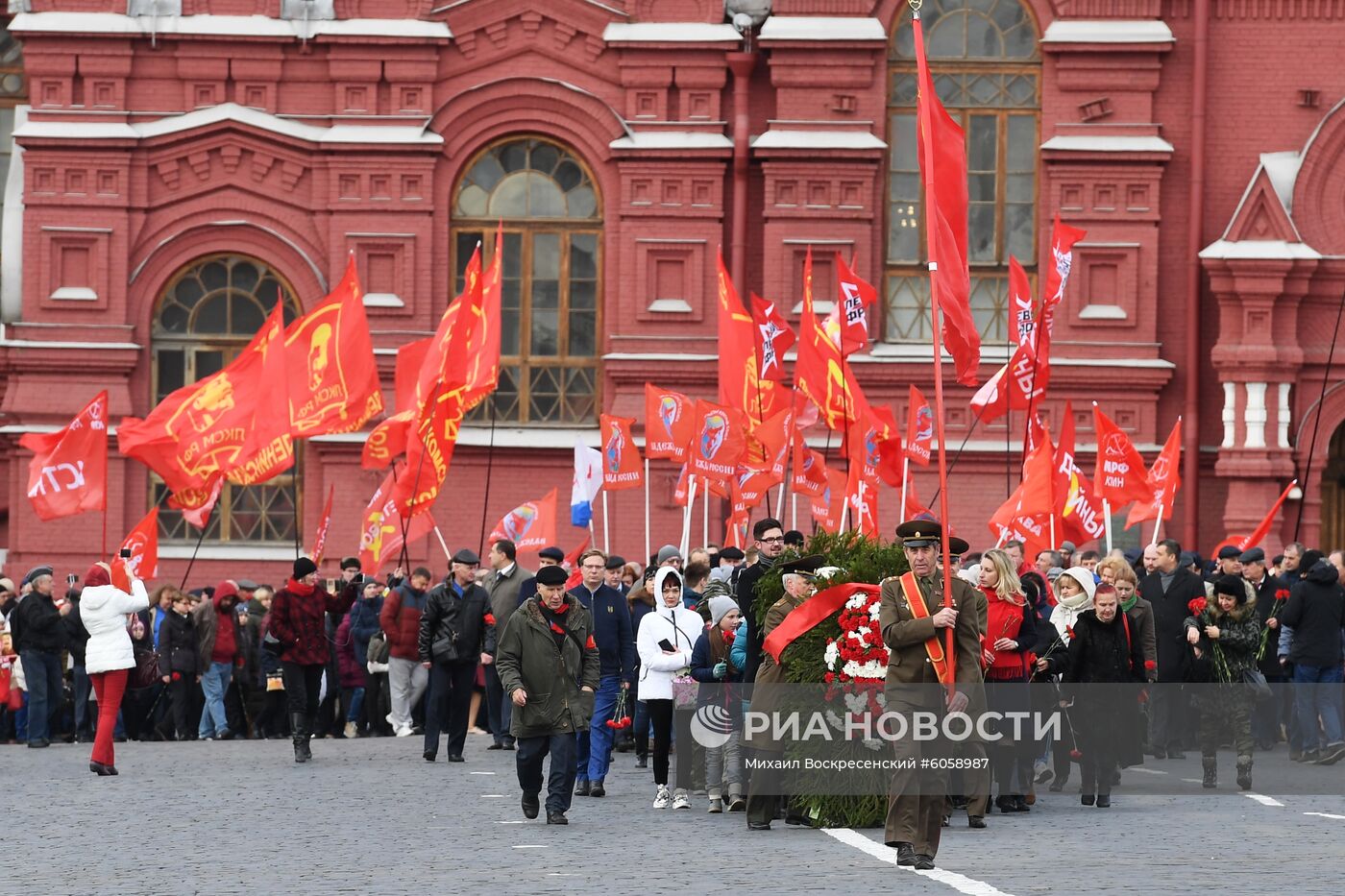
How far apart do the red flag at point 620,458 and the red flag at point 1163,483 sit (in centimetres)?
498

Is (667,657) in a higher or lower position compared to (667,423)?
lower

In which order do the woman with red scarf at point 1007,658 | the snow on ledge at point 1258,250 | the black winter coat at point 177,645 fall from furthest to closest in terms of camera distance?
the snow on ledge at point 1258,250, the black winter coat at point 177,645, the woman with red scarf at point 1007,658

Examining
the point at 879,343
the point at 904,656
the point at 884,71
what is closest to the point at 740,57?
the point at 884,71

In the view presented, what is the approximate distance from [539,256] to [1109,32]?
7.26 meters

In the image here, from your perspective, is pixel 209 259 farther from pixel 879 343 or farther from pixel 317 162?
pixel 879 343

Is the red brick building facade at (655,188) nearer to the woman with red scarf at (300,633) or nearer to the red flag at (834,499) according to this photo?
the red flag at (834,499)

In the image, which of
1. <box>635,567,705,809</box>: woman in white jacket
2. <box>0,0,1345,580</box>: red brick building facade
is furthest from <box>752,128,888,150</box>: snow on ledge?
<box>635,567,705,809</box>: woman in white jacket

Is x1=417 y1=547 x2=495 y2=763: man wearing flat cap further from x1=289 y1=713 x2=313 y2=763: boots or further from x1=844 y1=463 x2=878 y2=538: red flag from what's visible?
x1=844 y1=463 x2=878 y2=538: red flag

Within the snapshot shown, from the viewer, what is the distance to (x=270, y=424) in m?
23.7

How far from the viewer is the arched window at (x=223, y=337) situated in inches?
1163

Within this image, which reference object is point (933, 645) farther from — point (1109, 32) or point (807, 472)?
A: point (1109, 32)

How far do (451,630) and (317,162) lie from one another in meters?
10.7

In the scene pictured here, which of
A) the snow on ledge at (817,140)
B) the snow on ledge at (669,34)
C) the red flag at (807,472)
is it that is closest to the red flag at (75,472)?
the red flag at (807,472)

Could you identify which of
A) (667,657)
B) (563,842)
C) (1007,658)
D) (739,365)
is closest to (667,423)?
(739,365)
